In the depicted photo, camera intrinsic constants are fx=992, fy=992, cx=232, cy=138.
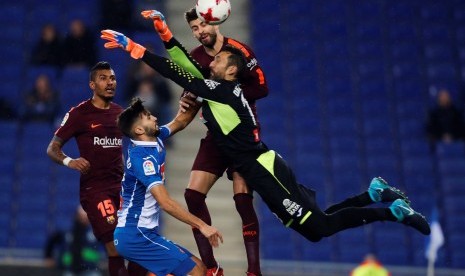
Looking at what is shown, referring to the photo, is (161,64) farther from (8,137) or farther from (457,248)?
(457,248)

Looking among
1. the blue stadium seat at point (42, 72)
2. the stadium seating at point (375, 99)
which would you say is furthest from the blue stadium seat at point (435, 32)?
the blue stadium seat at point (42, 72)

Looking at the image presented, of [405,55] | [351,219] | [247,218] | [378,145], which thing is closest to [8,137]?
[378,145]

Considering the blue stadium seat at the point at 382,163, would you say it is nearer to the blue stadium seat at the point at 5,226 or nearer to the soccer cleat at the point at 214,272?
the blue stadium seat at the point at 5,226

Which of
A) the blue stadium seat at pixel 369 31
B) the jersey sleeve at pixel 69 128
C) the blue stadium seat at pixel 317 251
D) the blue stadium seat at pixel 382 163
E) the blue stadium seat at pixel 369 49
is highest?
the blue stadium seat at pixel 369 31

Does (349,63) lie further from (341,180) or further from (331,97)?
(341,180)

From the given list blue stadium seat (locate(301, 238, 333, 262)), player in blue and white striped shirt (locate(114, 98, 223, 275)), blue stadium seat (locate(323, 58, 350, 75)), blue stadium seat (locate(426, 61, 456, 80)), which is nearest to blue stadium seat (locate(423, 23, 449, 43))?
blue stadium seat (locate(426, 61, 456, 80))

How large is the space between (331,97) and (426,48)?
6.60 feet

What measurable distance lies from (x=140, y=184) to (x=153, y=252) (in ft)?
1.87

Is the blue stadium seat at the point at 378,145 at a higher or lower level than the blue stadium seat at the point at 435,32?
lower

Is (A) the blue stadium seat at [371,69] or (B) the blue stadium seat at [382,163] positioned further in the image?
(A) the blue stadium seat at [371,69]

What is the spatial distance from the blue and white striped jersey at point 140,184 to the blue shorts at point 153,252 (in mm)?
83

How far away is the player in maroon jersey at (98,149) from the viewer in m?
9.00

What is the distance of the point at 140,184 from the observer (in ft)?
26.9

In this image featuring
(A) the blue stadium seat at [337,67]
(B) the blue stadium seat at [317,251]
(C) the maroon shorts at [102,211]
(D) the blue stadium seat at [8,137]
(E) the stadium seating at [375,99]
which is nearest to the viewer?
(C) the maroon shorts at [102,211]
